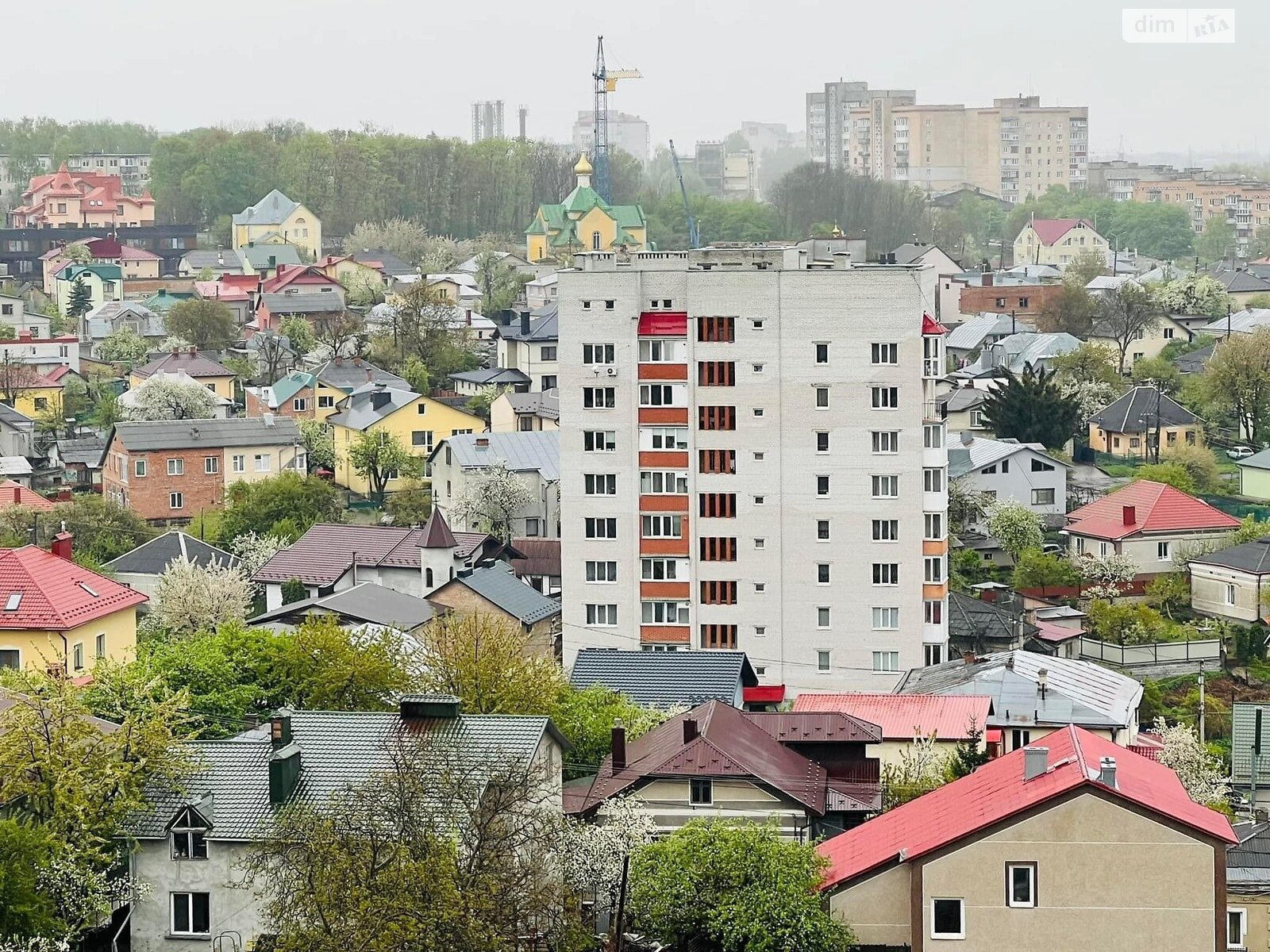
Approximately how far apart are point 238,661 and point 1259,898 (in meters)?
11.0

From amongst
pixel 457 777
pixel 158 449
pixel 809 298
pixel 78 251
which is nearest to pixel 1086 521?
pixel 809 298

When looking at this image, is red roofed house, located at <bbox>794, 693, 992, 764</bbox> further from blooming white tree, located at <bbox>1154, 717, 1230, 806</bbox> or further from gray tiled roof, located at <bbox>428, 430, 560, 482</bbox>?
gray tiled roof, located at <bbox>428, 430, 560, 482</bbox>

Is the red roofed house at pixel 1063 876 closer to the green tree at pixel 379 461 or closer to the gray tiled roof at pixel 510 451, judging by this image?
the gray tiled roof at pixel 510 451

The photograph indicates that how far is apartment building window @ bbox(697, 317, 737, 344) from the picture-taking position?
31250mm

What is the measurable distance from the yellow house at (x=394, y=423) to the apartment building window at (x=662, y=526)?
Result: 50.3 feet

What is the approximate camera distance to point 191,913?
54.3ft

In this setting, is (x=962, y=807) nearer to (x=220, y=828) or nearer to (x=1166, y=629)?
(x=220, y=828)

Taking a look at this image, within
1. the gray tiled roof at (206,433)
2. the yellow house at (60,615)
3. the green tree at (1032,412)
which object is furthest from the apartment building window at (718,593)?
A: the green tree at (1032,412)

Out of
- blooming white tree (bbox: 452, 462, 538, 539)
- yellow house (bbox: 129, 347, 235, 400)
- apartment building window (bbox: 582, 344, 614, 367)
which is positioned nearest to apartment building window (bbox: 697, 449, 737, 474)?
apartment building window (bbox: 582, 344, 614, 367)

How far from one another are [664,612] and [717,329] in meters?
4.27

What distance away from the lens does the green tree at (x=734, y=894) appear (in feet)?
52.2

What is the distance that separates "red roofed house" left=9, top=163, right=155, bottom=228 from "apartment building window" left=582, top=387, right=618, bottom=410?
6334cm

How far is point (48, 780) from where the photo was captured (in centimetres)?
1648

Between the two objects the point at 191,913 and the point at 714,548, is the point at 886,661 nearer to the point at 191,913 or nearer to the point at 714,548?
the point at 714,548
